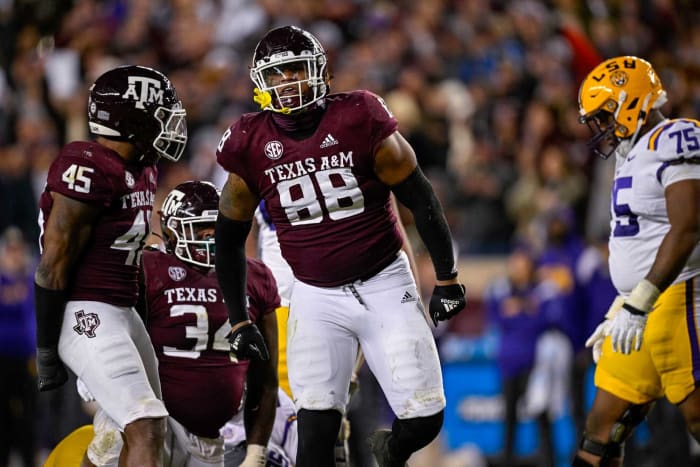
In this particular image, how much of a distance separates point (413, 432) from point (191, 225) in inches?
58.8

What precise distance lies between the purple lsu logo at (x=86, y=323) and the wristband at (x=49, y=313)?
0.24ft

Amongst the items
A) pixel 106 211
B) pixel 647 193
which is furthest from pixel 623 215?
pixel 106 211

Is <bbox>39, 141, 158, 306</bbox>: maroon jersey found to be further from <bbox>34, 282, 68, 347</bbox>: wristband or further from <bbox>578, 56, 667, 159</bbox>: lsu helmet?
<bbox>578, 56, 667, 159</bbox>: lsu helmet

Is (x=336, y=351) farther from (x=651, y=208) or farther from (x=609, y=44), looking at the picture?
(x=609, y=44)

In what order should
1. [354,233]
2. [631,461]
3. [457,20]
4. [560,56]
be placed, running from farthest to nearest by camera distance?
1. [457,20]
2. [560,56]
3. [631,461]
4. [354,233]

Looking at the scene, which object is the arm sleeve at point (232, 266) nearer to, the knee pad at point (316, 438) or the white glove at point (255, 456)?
the knee pad at point (316, 438)

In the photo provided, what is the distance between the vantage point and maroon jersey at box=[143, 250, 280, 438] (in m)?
5.54

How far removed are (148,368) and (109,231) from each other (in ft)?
2.10

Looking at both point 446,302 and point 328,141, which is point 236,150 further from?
point 446,302

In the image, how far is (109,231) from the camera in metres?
5.08

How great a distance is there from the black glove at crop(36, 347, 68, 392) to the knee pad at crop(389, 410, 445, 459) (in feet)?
4.88

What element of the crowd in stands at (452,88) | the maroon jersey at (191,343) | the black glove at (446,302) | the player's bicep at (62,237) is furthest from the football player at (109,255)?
the crowd in stands at (452,88)

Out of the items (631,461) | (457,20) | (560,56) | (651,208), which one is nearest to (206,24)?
(457,20)

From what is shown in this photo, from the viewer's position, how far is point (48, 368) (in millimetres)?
5062
